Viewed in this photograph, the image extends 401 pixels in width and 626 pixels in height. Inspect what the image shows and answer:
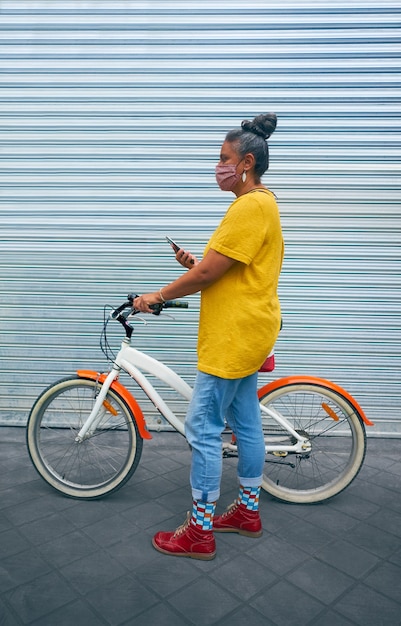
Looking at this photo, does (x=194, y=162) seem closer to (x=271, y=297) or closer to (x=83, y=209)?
(x=83, y=209)

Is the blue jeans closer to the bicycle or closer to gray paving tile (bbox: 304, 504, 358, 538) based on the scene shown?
the bicycle

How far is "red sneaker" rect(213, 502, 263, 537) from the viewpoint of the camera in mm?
2820

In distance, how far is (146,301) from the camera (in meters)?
2.70

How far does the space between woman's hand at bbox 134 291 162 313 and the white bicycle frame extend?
465 mm

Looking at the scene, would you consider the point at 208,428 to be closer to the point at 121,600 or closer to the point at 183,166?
the point at 121,600

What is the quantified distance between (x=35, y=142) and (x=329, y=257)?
2789 millimetres

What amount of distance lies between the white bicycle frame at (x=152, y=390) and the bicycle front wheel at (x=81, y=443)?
0.18 feet

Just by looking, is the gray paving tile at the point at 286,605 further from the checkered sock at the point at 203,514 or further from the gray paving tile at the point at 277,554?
the checkered sock at the point at 203,514

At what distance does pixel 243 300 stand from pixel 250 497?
1214mm

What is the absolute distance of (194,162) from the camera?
4.13 m

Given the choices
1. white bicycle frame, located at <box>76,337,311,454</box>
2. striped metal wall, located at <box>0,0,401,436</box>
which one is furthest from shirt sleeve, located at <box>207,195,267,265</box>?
striped metal wall, located at <box>0,0,401,436</box>

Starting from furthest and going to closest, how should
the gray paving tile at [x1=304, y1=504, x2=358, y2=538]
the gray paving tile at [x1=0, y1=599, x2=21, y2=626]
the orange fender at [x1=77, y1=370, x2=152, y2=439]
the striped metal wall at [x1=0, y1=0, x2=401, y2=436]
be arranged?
1. the striped metal wall at [x1=0, y1=0, x2=401, y2=436]
2. the orange fender at [x1=77, y1=370, x2=152, y2=439]
3. the gray paving tile at [x1=304, y1=504, x2=358, y2=538]
4. the gray paving tile at [x1=0, y1=599, x2=21, y2=626]

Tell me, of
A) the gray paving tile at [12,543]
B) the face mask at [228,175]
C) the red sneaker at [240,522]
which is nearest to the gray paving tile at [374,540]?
the red sneaker at [240,522]

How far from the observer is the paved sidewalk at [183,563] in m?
2.18
